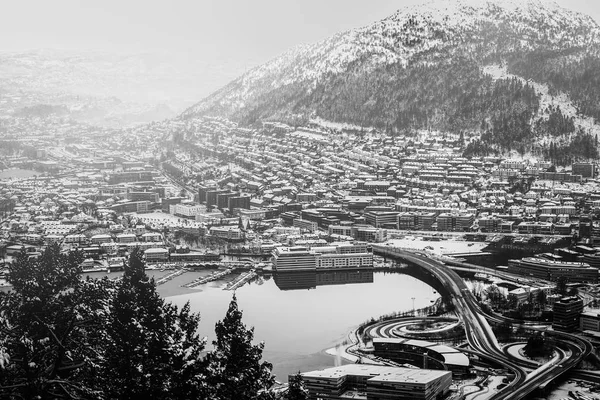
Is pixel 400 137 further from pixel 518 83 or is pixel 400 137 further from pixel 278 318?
pixel 278 318

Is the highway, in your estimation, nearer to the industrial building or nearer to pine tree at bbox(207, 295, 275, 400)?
the industrial building

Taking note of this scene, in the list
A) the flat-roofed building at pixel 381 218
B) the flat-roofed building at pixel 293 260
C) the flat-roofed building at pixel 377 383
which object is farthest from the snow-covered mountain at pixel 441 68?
the flat-roofed building at pixel 377 383

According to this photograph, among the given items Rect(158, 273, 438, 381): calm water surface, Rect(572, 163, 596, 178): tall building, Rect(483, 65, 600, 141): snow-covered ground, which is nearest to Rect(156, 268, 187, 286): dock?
Rect(158, 273, 438, 381): calm water surface

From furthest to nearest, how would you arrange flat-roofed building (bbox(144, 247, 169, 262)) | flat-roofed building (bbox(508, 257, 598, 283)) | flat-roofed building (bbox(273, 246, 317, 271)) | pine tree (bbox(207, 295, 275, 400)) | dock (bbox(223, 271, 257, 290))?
flat-roofed building (bbox(144, 247, 169, 262)) < flat-roofed building (bbox(273, 246, 317, 271)) < flat-roofed building (bbox(508, 257, 598, 283)) < dock (bbox(223, 271, 257, 290)) < pine tree (bbox(207, 295, 275, 400))

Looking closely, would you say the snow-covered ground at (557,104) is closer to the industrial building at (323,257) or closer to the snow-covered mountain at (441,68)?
the snow-covered mountain at (441,68)

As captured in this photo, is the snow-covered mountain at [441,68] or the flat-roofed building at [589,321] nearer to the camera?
the flat-roofed building at [589,321]
